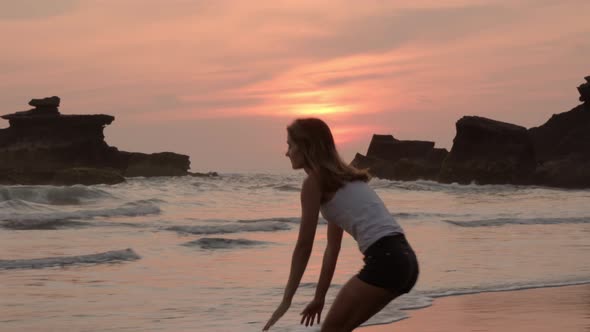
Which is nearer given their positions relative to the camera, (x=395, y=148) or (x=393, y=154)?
(x=393, y=154)

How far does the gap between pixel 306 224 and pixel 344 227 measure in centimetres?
22

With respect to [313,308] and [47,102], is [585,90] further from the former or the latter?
[313,308]

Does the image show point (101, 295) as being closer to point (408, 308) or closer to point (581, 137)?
point (408, 308)

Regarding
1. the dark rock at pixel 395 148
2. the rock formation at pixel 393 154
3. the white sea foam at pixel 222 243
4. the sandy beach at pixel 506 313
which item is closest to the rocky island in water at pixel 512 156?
the rock formation at pixel 393 154

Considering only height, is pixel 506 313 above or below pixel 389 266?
below

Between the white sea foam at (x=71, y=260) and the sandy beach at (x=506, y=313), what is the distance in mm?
6298

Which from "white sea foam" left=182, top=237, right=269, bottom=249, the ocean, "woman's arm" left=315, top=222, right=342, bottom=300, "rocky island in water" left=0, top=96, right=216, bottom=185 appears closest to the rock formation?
"rocky island in water" left=0, top=96, right=216, bottom=185

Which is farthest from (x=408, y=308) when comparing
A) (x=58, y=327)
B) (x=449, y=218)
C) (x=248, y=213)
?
(x=248, y=213)

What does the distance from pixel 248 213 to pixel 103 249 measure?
11999 millimetres

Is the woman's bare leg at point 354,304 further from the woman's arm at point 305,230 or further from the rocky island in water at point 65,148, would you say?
the rocky island in water at point 65,148

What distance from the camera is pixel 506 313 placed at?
29.9 ft

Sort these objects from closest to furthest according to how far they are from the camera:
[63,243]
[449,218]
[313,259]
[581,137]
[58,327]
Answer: [58,327] < [313,259] < [63,243] < [449,218] < [581,137]

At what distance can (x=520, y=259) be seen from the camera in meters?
14.8

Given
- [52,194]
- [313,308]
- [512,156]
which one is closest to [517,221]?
[52,194]
